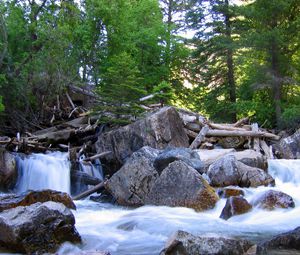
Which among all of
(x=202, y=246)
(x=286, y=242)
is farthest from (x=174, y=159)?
(x=202, y=246)

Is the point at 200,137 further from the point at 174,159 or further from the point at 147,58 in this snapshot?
the point at 147,58

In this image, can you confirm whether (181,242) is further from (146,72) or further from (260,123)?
(146,72)

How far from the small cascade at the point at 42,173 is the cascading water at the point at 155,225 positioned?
9.07 feet

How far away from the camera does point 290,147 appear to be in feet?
54.9

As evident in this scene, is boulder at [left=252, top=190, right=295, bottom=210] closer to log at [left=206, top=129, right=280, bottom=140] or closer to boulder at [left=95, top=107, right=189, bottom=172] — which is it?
boulder at [left=95, top=107, right=189, bottom=172]

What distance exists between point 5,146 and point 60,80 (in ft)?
15.2

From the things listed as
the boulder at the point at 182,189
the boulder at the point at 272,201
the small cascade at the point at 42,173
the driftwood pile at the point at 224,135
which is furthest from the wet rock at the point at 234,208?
the driftwood pile at the point at 224,135

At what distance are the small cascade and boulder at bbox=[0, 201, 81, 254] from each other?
20.3ft

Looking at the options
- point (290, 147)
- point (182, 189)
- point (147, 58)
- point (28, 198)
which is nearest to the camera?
point (28, 198)

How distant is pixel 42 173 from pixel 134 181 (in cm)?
384

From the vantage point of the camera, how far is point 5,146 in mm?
13789

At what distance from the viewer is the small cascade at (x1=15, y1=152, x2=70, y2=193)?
43.2ft

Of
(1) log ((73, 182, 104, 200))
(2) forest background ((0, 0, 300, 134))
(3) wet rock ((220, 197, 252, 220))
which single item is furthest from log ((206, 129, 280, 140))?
(3) wet rock ((220, 197, 252, 220))

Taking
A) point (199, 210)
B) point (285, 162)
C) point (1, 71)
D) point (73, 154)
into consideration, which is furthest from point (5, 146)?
point (285, 162)
